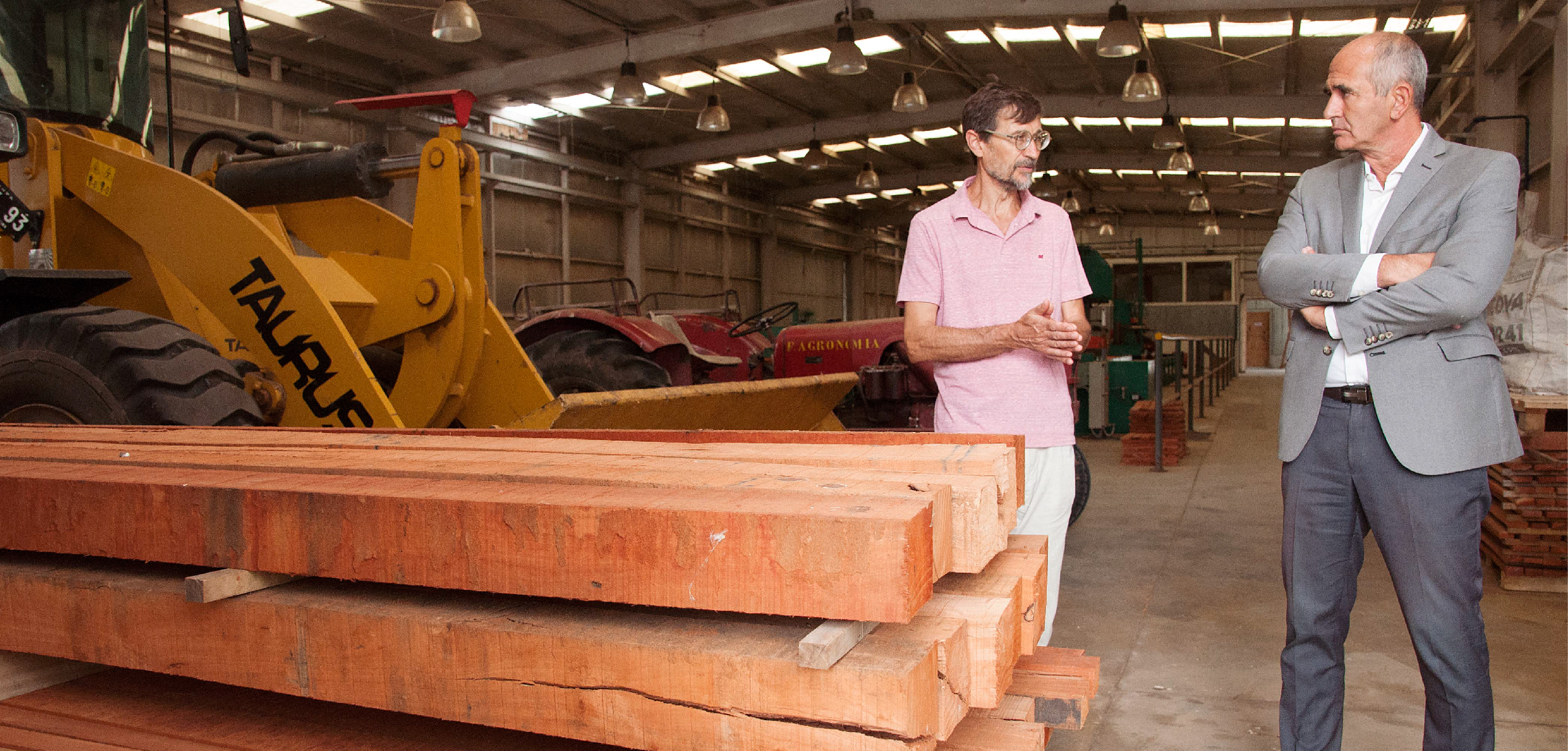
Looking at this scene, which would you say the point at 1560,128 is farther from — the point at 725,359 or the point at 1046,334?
the point at 1046,334

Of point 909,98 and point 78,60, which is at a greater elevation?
point 909,98

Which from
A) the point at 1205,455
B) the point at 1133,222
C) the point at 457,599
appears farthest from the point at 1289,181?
the point at 457,599

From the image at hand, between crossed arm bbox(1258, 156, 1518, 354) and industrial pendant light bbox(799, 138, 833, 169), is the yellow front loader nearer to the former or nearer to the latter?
crossed arm bbox(1258, 156, 1518, 354)

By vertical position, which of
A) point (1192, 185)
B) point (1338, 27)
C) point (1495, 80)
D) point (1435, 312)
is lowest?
point (1435, 312)

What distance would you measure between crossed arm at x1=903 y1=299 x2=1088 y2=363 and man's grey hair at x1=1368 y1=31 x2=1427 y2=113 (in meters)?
0.79

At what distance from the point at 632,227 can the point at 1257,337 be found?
21528 mm

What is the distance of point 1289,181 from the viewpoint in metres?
23.5

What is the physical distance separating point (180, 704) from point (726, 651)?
3.53 feet

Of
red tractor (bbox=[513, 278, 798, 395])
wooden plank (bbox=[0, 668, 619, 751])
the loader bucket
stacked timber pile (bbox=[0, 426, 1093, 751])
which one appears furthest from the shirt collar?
red tractor (bbox=[513, 278, 798, 395])

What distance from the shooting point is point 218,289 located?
3693 mm

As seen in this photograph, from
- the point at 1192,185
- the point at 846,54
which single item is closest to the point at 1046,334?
the point at 846,54

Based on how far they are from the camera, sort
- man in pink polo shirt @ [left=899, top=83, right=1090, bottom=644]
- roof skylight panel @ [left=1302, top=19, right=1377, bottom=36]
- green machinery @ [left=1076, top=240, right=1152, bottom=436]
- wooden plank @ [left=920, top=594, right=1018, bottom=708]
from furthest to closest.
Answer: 1. roof skylight panel @ [left=1302, top=19, right=1377, bottom=36]
2. green machinery @ [left=1076, top=240, right=1152, bottom=436]
3. man in pink polo shirt @ [left=899, top=83, right=1090, bottom=644]
4. wooden plank @ [left=920, top=594, right=1018, bottom=708]

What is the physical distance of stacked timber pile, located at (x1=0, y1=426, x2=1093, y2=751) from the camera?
3.42 ft

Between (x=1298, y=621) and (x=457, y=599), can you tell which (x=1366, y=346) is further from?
(x=457, y=599)
